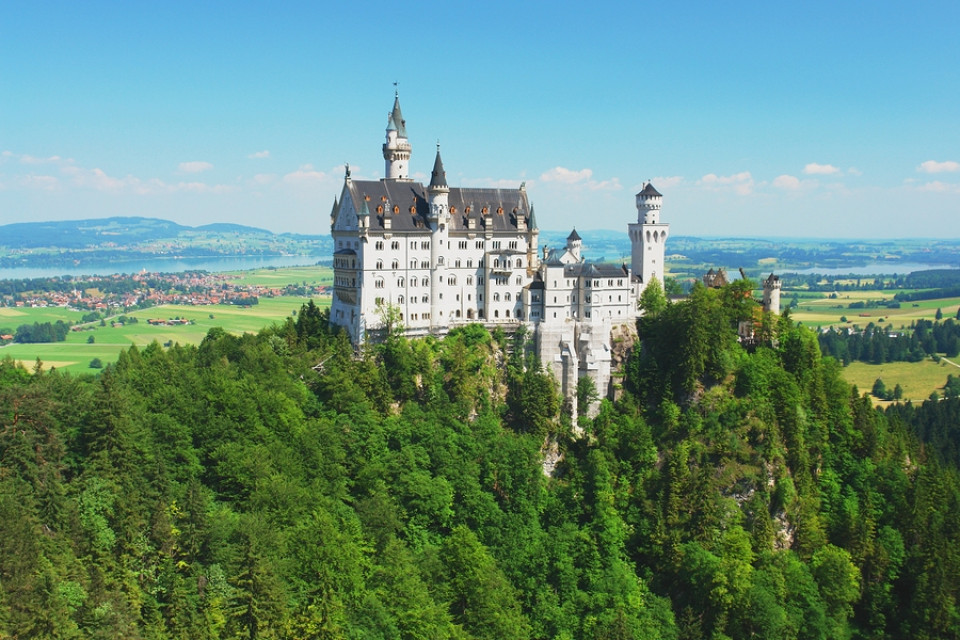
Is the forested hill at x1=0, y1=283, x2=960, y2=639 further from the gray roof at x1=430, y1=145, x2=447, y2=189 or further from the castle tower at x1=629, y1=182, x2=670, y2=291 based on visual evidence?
the gray roof at x1=430, y1=145, x2=447, y2=189

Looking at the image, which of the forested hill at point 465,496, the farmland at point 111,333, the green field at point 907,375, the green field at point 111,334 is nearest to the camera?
the forested hill at point 465,496

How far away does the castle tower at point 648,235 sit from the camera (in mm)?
81312

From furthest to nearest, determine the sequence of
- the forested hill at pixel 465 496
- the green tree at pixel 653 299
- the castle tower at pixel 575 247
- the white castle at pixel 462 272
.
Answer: the green tree at pixel 653 299, the castle tower at pixel 575 247, the white castle at pixel 462 272, the forested hill at pixel 465 496

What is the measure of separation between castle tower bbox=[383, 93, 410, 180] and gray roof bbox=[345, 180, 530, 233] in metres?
2.81

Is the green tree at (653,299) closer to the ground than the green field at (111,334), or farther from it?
farther from it

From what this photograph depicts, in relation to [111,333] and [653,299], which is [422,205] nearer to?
[653,299]

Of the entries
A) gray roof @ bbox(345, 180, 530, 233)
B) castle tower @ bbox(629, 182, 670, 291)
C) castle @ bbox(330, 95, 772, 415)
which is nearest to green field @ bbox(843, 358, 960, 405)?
castle tower @ bbox(629, 182, 670, 291)

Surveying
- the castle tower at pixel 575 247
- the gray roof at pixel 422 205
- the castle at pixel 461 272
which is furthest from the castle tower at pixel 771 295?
the gray roof at pixel 422 205

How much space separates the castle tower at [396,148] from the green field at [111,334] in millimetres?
50787

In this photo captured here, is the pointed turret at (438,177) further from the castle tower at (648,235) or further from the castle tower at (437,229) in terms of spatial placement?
the castle tower at (648,235)

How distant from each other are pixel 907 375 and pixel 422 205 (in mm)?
114118

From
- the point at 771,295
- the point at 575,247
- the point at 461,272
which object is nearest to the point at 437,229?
the point at 461,272

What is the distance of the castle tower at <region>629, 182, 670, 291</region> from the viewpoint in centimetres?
8131

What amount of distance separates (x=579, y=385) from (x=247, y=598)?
120ft
